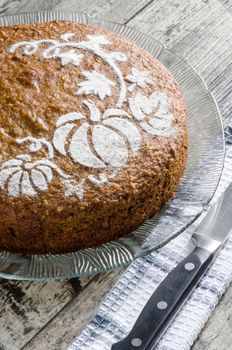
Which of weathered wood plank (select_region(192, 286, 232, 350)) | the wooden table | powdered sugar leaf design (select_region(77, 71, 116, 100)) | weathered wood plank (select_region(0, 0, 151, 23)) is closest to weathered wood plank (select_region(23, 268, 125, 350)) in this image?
the wooden table

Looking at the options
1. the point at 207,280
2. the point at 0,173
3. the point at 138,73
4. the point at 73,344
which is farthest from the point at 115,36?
the point at 73,344

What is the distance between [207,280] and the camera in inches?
63.3

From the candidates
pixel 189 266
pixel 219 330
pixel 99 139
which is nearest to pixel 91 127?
pixel 99 139

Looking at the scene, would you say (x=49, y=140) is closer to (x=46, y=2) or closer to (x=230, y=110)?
(x=230, y=110)

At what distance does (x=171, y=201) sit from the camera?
163 centimetres

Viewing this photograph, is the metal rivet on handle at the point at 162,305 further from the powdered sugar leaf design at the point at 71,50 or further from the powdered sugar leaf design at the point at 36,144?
the powdered sugar leaf design at the point at 71,50

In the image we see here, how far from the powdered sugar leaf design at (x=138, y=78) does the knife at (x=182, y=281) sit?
295mm

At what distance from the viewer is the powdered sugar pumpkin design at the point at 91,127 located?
150cm

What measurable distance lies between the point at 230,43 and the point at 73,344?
3.19ft

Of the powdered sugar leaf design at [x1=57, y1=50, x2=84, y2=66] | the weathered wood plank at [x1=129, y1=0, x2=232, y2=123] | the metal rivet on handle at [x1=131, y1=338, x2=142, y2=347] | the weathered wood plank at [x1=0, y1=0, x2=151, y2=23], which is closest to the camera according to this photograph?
the metal rivet on handle at [x1=131, y1=338, x2=142, y2=347]

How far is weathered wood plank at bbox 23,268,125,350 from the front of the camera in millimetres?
1521

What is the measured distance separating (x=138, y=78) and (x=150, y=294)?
1.52 ft

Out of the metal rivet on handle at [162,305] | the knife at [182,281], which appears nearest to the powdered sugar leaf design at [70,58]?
the knife at [182,281]

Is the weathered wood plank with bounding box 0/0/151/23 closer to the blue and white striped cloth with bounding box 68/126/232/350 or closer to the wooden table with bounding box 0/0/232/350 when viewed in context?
the wooden table with bounding box 0/0/232/350
